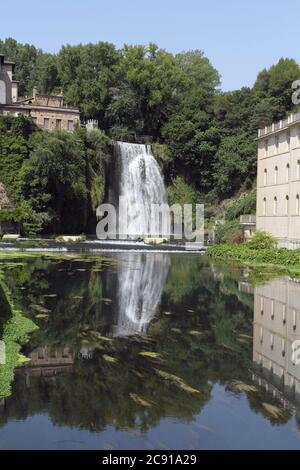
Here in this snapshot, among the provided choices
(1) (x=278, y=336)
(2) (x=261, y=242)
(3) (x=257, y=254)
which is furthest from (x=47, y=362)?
(2) (x=261, y=242)

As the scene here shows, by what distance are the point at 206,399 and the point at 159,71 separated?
195ft

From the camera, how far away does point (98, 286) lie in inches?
826

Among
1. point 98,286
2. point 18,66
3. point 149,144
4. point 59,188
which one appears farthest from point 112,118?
point 98,286

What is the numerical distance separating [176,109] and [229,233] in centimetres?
2503

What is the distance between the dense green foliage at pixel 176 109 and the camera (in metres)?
60.2

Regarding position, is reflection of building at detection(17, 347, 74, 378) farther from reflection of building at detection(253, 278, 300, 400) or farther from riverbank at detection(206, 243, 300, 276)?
riverbank at detection(206, 243, 300, 276)

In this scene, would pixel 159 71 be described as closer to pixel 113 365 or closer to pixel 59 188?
pixel 59 188

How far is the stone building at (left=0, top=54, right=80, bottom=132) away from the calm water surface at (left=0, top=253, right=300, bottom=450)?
118 feet

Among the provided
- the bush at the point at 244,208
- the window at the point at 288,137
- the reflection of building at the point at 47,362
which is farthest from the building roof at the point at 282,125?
the reflection of building at the point at 47,362

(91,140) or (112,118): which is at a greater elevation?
(112,118)

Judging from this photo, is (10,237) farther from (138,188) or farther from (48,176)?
(138,188)

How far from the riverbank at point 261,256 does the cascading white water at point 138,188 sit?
57.5 ft

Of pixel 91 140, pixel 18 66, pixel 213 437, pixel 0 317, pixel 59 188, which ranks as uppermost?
pixel 18 66

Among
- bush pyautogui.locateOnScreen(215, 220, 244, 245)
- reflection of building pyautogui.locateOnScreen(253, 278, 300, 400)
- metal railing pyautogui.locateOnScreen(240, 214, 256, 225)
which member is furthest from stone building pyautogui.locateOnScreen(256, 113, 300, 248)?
reflection of building pyautogui.locateOnScreen(253, 278, 300, 400)
